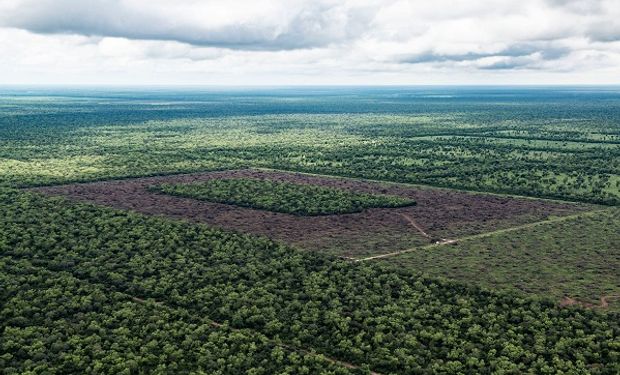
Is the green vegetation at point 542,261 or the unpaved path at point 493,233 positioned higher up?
the unpaved path at point 493,233

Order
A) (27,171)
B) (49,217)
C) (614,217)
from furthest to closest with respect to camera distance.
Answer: (27,171) → (614,217) → (49,217)

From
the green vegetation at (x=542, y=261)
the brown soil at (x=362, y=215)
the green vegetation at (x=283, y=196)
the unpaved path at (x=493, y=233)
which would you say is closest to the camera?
the green vegetation at (x=542, y=261)

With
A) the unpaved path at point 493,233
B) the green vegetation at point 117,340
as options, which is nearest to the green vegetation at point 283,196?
the unpaved path at point 493,233

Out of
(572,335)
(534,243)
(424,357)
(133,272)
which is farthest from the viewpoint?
(534,243)

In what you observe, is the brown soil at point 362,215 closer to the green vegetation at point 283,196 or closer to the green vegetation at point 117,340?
the green vegetation at point 283,196

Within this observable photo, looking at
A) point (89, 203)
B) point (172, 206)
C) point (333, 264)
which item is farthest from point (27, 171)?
point (333, 264)

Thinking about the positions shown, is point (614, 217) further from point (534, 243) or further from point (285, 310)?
point (285, 310)
